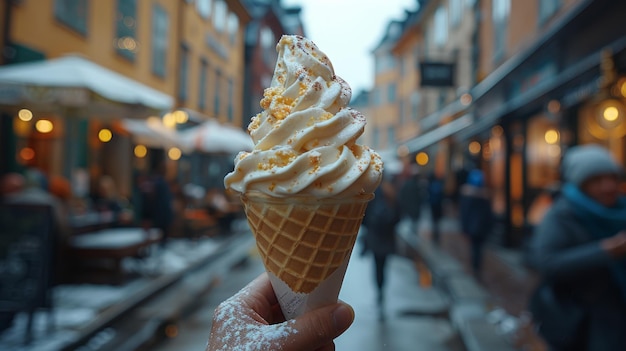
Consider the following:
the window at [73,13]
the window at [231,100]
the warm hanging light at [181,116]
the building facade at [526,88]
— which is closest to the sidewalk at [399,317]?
the building facade at [526,88]

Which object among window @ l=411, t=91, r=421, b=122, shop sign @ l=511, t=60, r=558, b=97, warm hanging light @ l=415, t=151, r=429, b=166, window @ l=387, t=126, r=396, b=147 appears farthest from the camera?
window @ l=387, t=126, r=396, b=147

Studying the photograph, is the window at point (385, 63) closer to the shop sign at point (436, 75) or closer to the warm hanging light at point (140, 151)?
the shop sign at point (436, 75)

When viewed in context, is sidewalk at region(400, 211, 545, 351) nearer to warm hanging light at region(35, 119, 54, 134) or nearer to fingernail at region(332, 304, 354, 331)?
fingernail at region(332, 304, 354, 331)

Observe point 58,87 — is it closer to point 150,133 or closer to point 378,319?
point 150,133

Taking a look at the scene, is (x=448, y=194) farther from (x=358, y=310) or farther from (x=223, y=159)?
(x=358, y=310)

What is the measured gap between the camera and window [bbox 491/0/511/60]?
12.5 m

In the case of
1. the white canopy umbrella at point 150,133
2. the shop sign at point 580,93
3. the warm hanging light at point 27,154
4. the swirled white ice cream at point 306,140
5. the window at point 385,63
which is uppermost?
the window at point 385,63

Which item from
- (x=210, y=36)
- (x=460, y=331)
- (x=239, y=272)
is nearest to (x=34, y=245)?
(x=239, y=272)

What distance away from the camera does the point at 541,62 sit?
10.6 m

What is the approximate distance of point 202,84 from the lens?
38.1 ft

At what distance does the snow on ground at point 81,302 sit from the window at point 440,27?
1580 centimetres

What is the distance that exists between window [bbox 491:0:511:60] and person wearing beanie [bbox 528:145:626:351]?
10.2 m

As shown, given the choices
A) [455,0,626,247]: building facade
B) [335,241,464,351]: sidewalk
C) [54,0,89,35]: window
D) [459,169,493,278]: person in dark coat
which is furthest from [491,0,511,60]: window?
[54,0,89,35]: window

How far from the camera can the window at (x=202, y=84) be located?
34.4 feet
